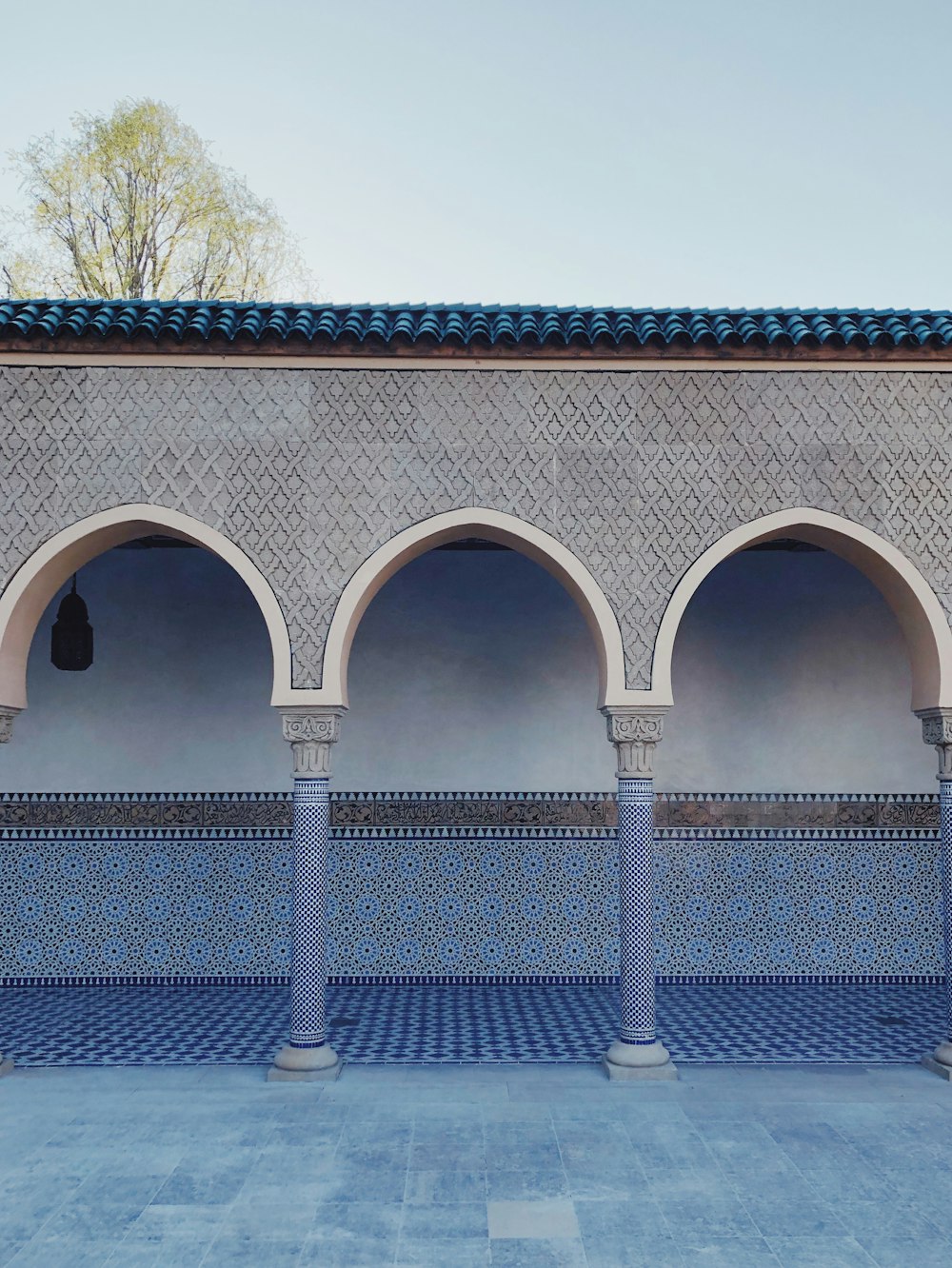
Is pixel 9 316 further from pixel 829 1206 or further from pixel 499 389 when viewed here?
pixel 829 1206

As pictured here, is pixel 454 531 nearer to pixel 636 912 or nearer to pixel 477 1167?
pixel 636 912

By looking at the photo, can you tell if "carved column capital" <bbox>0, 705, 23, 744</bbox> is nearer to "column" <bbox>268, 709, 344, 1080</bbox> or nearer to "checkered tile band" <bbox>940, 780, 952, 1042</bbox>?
"column" <bbox>268, 709, 344, 1080</bbox>

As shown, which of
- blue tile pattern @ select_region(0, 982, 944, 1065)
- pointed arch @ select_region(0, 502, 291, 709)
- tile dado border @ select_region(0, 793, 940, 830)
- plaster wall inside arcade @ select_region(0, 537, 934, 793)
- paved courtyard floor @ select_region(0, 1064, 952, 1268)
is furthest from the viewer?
plaster wall inside arcade @ select_region(0, 537, 934, 793)

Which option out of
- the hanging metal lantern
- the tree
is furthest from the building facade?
the tree

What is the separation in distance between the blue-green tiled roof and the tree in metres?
6.84

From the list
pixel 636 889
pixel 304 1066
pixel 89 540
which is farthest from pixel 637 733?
pixel 89 540

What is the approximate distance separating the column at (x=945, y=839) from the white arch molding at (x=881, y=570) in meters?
0.09

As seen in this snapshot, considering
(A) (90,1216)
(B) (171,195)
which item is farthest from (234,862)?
(B) (171,195)

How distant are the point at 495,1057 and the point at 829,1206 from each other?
6.91 ft

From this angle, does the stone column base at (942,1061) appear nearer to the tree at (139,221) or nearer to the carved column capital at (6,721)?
the carved column capital at (6,721)

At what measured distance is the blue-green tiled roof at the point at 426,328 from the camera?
5.40m

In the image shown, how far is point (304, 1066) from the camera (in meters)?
5.05

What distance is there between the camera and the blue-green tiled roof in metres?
5.40

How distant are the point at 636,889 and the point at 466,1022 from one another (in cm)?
160
